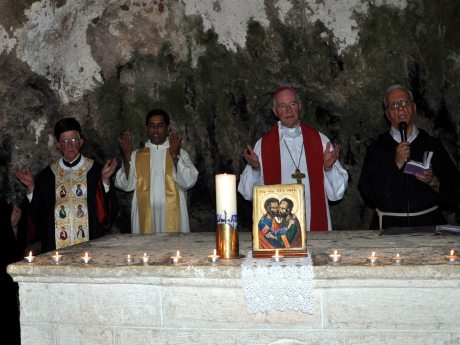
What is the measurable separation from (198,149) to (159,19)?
1.55 metres

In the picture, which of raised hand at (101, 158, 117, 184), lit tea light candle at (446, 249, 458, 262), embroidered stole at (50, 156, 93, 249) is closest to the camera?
lit tea light candle at (446, 249, 458, 262)

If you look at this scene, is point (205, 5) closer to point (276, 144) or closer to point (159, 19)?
point (159, 19)

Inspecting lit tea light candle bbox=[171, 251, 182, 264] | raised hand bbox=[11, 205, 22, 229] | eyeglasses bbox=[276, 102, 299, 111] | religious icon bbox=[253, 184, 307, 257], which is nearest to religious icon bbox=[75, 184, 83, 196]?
raised hand bbox=[11, 205, 22, 229]

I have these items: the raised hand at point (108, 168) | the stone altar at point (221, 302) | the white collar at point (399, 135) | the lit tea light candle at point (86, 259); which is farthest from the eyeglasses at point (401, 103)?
the lit tea light candle at point (86, 259)

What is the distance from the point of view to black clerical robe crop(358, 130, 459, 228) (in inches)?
176

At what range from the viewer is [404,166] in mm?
4312

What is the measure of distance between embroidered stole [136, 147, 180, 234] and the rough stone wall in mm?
801

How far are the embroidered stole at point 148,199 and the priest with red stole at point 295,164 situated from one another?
1085 mm

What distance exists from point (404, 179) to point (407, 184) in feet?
0.26

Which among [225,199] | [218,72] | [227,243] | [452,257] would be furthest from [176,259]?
[218,72]

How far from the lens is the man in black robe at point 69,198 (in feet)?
18.0

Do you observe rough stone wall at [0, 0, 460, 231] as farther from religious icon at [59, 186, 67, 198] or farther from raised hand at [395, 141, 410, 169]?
raised hand at [395, 141, 410, 169]

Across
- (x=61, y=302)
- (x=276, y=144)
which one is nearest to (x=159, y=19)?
(x=276, y=144)

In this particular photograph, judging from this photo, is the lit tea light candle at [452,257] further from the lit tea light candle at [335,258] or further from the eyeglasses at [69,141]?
the eyeglasses at [69,141]
